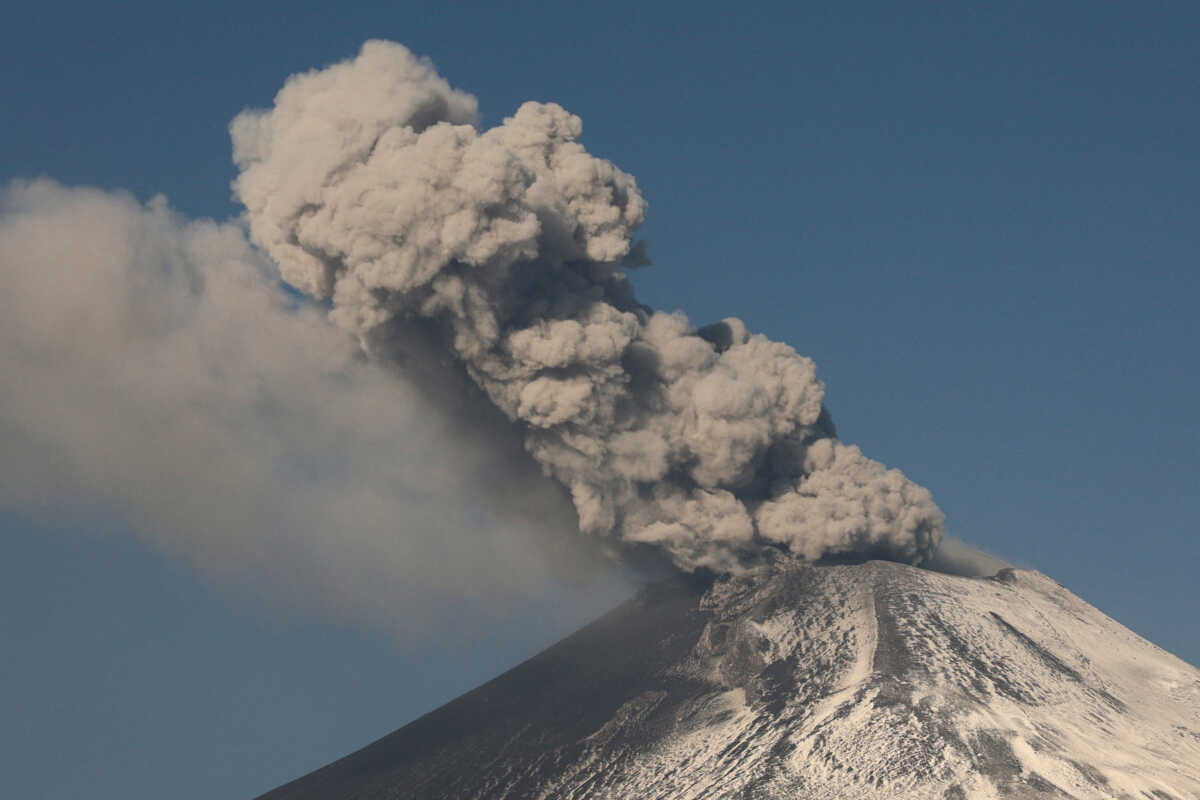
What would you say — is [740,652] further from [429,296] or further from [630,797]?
[429,296]

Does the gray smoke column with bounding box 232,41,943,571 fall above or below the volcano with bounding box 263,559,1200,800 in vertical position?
above

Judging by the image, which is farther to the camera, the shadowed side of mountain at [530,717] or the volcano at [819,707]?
the shadowed side of mountain at [530,717]

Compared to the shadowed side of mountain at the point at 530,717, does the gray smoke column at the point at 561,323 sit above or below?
above

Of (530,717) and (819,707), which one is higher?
(530,717)

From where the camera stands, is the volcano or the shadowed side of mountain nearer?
the volcano
